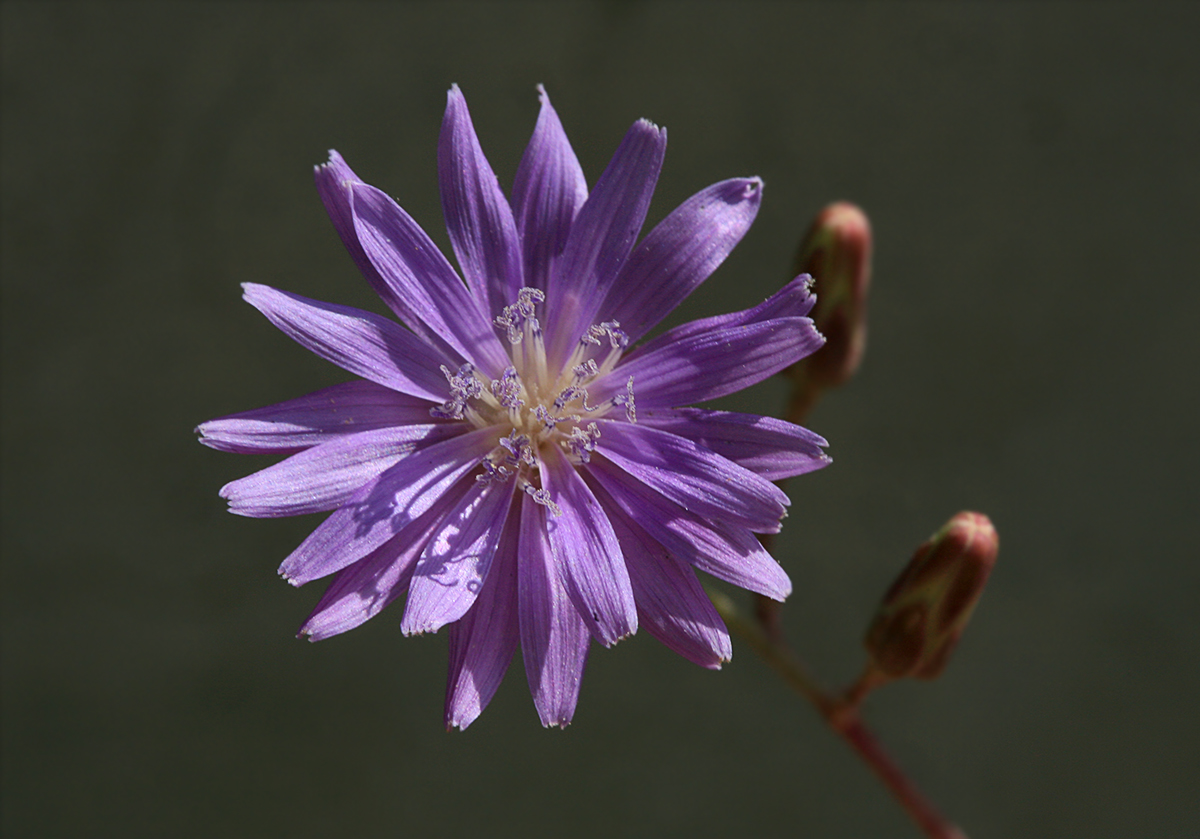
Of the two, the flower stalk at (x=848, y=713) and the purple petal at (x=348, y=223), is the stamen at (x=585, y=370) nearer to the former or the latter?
the purple petal at (x=348, y=223)

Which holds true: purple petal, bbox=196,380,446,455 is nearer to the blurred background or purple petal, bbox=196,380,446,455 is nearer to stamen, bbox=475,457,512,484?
stamen, bbox=475,457,512,484

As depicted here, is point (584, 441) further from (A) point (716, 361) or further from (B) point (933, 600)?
(B) point (933, 600)

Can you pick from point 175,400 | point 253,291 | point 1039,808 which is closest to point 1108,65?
point 1039,808

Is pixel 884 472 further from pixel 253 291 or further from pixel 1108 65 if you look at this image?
pixel 253 291

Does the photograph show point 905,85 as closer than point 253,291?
No

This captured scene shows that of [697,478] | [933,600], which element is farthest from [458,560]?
[933,600]

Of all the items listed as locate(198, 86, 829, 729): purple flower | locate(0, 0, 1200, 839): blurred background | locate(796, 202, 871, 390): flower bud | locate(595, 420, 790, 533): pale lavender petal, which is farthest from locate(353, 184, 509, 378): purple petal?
locate(0, 0, 1200, 839): blurred background

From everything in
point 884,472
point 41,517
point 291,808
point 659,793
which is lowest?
point 659,793
